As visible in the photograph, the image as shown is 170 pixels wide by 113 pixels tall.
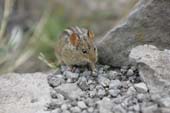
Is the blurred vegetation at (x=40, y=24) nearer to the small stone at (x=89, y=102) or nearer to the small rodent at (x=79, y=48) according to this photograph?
the small rodent at (x=79, y=48)

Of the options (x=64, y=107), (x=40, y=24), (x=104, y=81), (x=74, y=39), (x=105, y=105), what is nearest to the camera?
(x=105, y=105)

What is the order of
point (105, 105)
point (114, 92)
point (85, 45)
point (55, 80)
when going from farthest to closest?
point (85, 45), point (55, 80), point (114, 92), point (105, 105)

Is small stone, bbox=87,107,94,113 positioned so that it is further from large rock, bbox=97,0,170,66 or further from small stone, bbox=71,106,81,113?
large rock, bbox=97,0,170,66

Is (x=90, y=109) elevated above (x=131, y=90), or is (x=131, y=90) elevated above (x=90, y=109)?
(x=131, y=90)

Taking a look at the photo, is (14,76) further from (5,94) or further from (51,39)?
(51,39)

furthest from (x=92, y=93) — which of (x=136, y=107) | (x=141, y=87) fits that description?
(x=136, y=107)

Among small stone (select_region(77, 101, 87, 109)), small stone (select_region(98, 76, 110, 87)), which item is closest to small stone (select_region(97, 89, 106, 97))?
small stone (select_region(98, 76, 110, 87))

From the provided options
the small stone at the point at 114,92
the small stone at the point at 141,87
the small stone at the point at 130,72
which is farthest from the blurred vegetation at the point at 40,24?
the small stone at the point at 141,87

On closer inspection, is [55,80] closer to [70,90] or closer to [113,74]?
[70,90]
